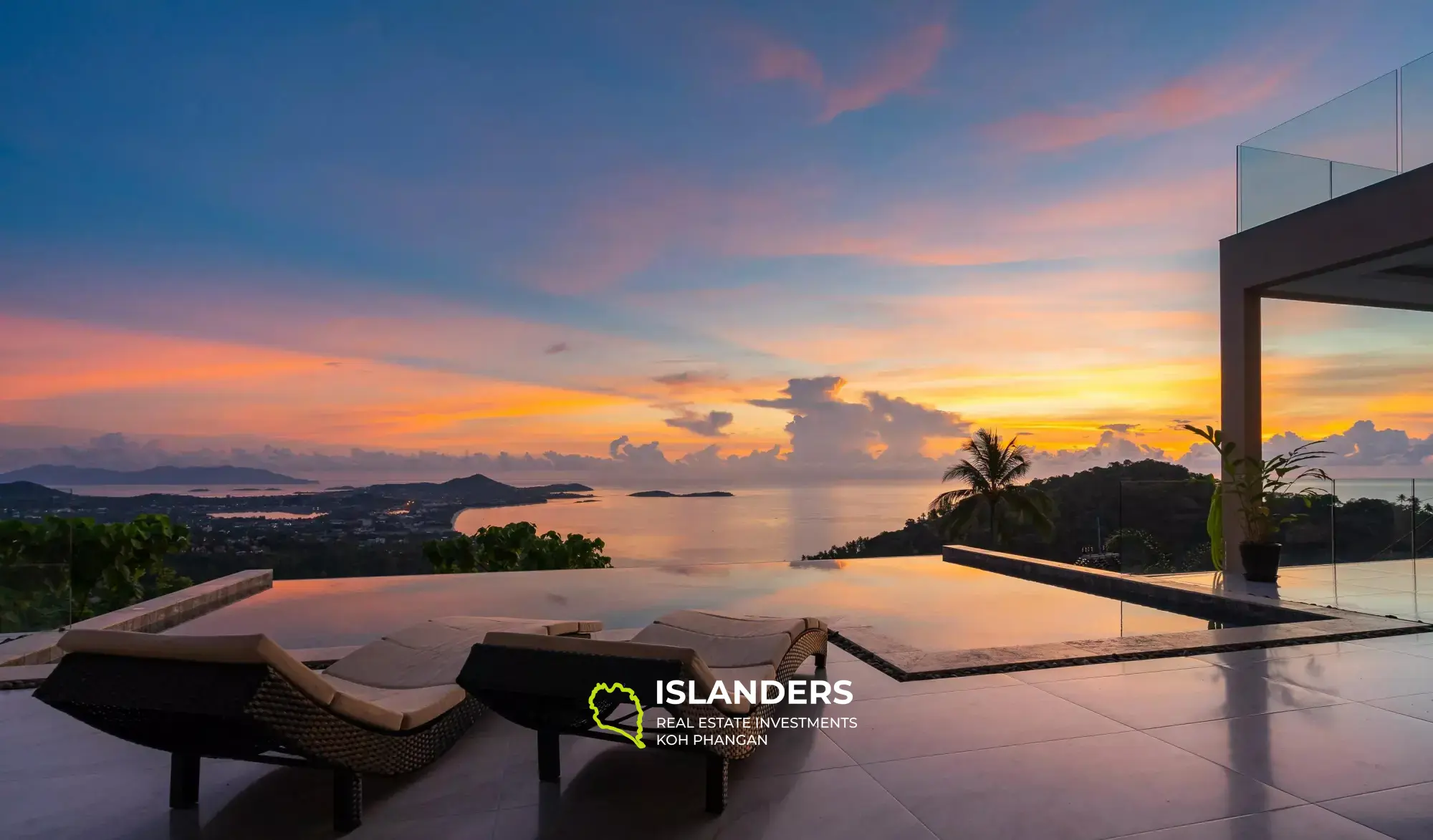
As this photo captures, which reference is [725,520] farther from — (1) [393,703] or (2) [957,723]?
(1) [393,703]

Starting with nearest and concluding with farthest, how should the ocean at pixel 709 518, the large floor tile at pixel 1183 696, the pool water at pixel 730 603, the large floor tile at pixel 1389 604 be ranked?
the large floor tile at pixel 1183 696
the large floor tile at pixel 1389 604
the pool water at pixel 730 603
the ocean at pixel 709 518

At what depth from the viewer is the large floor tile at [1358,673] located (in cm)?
401

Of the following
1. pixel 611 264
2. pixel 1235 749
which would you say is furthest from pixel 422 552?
pixel 1235 749

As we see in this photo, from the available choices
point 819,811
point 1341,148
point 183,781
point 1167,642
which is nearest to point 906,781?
point 819,811

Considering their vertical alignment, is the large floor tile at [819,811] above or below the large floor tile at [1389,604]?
below

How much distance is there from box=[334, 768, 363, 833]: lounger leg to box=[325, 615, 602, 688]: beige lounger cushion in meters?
0.57

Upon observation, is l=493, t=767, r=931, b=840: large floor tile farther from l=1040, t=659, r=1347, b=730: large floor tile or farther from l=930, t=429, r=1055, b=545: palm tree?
l=930, t=429, r=1055, b=545: palm tree

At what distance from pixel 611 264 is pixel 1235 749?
10699mm

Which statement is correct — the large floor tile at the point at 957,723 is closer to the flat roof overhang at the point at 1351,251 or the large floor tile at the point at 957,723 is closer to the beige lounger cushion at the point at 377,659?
the beige lounger cushion at the point at 377,659

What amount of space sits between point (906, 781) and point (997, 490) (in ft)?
50.2

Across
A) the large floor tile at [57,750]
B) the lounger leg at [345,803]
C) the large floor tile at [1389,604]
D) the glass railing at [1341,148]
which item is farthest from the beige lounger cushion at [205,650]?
the glass railing at [1341,148]

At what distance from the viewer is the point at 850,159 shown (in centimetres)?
1054

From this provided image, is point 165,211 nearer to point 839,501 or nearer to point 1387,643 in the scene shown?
point 1387,643

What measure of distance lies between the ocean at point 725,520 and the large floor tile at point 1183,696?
6.97 metres
